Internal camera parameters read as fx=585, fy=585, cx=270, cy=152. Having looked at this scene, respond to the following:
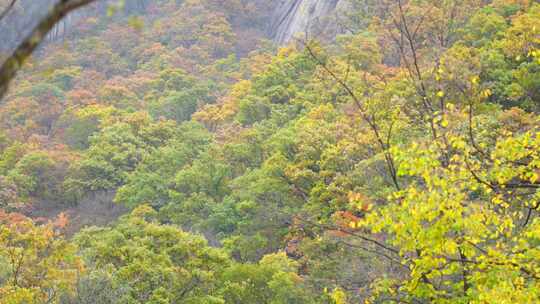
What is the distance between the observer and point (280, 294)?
1659cm

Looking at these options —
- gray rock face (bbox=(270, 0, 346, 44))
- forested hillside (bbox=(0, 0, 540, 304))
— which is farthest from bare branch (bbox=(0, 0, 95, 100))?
gray rock face (bbox=(270, 0, 346, 44))

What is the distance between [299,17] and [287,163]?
113ft

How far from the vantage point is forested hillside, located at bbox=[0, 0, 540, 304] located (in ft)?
18.3

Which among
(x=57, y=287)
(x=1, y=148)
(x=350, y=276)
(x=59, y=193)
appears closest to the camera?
(x=57, y=287)

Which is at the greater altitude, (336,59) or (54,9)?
(54,9)

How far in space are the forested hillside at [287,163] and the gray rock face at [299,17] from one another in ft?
1.10

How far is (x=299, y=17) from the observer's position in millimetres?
57281

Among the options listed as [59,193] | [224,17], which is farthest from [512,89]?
[224,17]

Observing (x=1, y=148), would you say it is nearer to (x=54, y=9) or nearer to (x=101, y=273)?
(x=101, y=273)

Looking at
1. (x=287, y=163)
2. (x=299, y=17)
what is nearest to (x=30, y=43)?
(x=287, y=163)

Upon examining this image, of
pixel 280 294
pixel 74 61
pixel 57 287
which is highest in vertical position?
pixel 57 287

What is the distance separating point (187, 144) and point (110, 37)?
36792 millimetres

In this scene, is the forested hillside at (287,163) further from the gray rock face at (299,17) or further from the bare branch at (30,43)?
the gray rock face at (299,17)

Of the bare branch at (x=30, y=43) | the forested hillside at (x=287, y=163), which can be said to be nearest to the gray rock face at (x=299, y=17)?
the forested hillside at (x=287, y=163)
